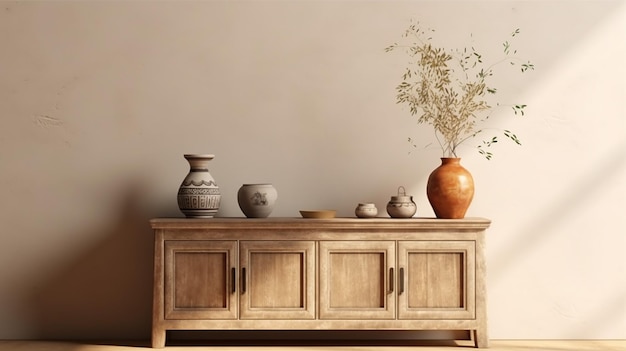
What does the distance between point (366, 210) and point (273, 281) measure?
2.32 ft

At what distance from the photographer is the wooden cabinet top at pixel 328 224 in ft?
15.0

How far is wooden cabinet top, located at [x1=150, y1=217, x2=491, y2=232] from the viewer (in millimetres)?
4570

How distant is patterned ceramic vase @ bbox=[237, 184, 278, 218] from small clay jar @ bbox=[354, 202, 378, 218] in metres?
0.51

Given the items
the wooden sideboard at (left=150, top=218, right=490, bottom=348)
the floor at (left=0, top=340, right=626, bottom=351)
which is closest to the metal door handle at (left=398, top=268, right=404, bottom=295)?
the wooden sideboard at (left=150, top=218, right=490, bottom=348)

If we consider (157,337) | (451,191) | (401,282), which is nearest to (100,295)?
(157,337)

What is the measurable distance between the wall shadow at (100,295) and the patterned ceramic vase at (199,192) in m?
0.54

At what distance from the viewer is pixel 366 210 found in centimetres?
479

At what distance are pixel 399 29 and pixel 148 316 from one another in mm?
2451

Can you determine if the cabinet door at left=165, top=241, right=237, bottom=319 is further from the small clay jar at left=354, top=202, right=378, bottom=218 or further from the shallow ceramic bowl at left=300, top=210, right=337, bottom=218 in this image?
the small clay jar at left=354, top=202, right=378, bottom=218

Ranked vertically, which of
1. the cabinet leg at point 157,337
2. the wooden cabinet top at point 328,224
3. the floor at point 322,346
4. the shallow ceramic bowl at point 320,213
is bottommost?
the floor at point 322,346

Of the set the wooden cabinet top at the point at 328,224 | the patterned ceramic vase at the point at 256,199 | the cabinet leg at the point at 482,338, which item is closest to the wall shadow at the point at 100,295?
the wooden cabinet top at the point at 328,224

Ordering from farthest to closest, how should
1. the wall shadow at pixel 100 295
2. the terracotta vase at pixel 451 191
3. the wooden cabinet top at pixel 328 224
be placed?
the wall shadow at pixel 100 295 < the terracotta vase at pixel 451 191 < the wooden cabinet top at pixel 328 224

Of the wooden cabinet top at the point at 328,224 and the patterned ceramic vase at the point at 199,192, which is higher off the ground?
the patterned ceramic vase at the point at 199,192

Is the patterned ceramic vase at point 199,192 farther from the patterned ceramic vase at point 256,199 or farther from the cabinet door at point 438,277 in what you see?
the cabinet door at point 438,277
